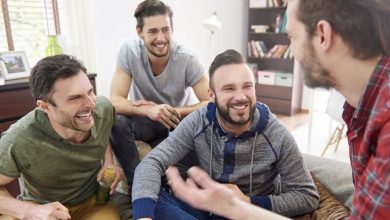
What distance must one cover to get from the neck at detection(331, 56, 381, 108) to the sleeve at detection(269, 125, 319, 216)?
0.57m

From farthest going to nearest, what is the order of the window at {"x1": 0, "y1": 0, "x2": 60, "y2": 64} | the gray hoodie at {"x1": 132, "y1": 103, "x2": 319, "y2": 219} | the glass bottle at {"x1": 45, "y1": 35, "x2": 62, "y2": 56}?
the window at {"x1": 0, "y1": 0, "x2": 60, "y2": 64} < the glass bottle at {"x1": 45, "y1": 35, "x2": 62, "y2": 56} < the gray hoodie at {"x1": 132, "y1": 103, "x2": 319, "y2": 219}

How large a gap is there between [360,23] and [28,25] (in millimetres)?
2926

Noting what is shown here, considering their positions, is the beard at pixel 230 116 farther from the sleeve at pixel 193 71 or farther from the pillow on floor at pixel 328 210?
the sleeve at pixel 193 71

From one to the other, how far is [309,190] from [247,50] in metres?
3.80

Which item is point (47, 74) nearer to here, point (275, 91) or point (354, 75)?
point (354, 75)

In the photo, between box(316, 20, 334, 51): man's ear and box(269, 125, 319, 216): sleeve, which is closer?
box(316, 20, 334, 51): man's ear

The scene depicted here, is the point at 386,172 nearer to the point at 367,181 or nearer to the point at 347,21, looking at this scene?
the point at 367,181

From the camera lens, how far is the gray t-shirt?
213 centimetres

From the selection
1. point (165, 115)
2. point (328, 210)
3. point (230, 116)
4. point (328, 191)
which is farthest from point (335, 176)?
point (165, 115)

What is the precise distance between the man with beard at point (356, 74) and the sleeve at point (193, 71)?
131 centimetres

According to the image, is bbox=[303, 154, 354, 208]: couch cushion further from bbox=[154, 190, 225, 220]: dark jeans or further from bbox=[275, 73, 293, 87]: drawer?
bbox=[275, 73, 293, 87]: drawer

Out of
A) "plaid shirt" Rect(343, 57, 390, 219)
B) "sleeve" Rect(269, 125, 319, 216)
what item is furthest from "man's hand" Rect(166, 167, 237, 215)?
"sleeve" Rect(269, 125, 319, 216)

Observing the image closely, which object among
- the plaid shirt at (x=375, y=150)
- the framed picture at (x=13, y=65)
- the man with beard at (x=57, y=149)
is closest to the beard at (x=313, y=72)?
the plaid shirt at (x=375, y=150)

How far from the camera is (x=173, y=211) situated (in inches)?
53.8
